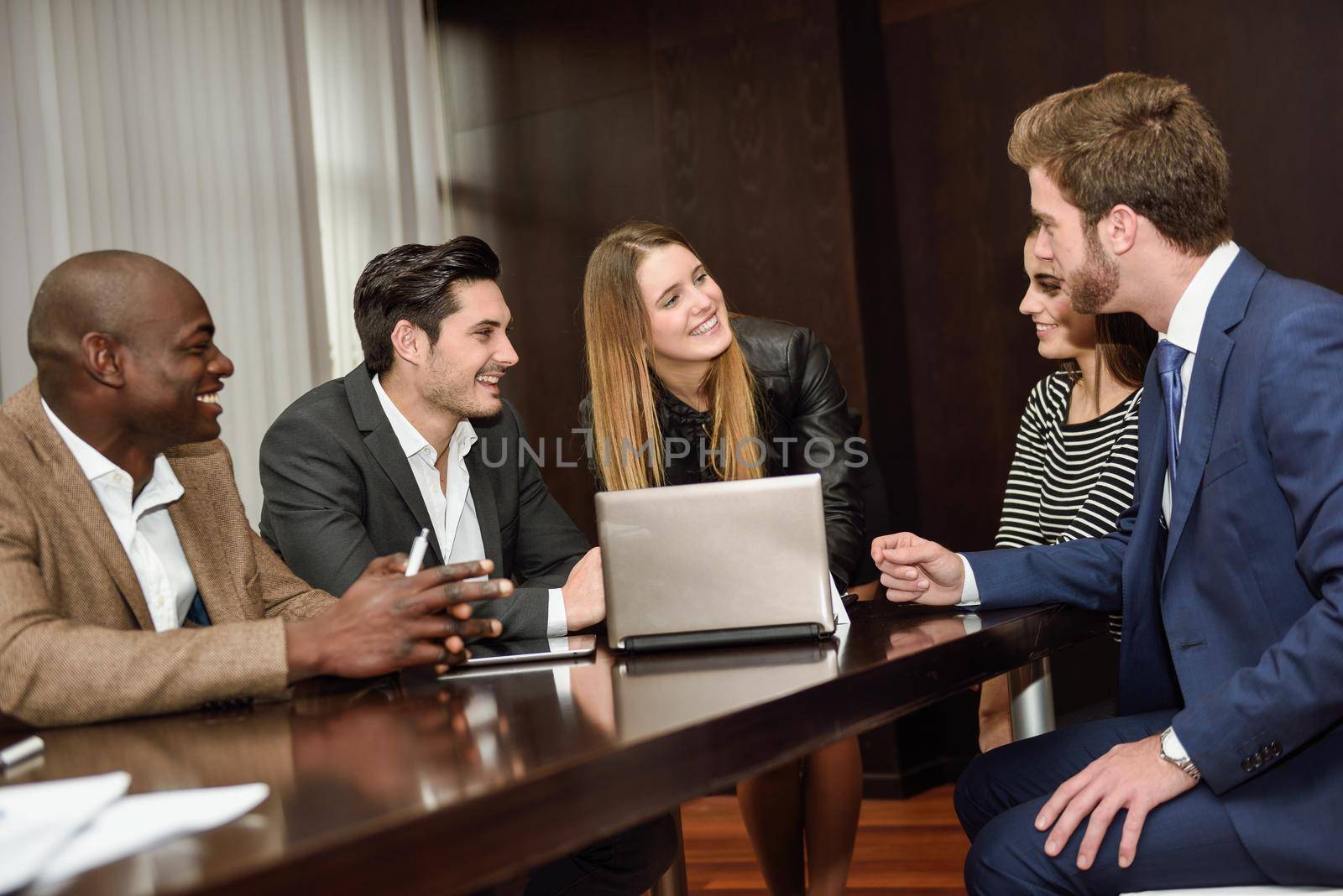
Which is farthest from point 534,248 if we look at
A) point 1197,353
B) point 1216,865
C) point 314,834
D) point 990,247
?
point 314,834

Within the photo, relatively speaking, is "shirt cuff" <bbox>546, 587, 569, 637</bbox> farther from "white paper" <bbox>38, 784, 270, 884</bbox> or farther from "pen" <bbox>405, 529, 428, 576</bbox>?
"white paper" <bbox>38, 784, 270, 884</bbox>

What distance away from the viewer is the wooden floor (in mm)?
3320

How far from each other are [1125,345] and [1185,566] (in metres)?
1.02

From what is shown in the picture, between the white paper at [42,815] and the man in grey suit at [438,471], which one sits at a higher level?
the man in grey suit at [438,471]

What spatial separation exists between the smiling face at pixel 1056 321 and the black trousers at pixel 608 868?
1.31m

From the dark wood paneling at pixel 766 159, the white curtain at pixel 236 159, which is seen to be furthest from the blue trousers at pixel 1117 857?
the white curtain at pixel 236 159

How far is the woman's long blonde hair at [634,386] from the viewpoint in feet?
8.89

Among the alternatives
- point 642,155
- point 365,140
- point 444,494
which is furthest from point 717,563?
point 365,140

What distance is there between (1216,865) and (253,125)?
407 centimetres

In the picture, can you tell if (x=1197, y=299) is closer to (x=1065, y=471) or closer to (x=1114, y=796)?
→ (x=1114, y=796)

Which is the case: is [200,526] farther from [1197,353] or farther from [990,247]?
[990,247]

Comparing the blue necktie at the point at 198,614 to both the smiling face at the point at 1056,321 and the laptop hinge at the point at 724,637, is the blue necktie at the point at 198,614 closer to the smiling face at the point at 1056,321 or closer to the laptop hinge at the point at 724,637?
the laptop hinge at the point at 724,637

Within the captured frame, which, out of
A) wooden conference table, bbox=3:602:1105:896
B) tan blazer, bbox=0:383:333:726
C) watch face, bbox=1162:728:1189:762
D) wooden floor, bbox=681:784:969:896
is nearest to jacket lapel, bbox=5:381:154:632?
tan blazer, bbox=0:383:333:726

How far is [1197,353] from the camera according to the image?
1.63m
